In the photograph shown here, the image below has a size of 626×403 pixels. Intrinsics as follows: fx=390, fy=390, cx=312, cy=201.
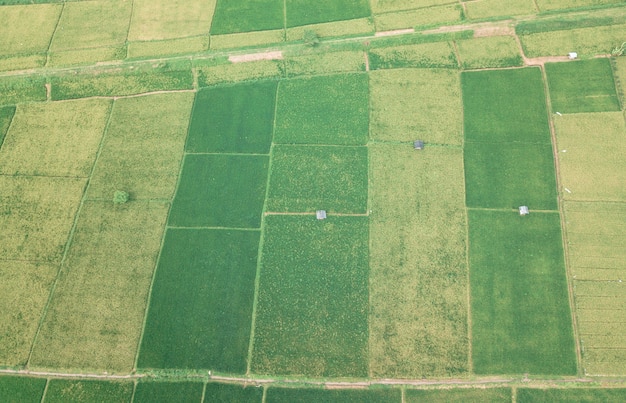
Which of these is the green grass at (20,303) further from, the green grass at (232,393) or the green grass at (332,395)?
the green grass at (332,395)

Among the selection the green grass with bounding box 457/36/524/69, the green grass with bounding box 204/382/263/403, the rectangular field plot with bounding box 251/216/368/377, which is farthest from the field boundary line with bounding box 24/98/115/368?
the green grass with bounding box 457/36/524/69

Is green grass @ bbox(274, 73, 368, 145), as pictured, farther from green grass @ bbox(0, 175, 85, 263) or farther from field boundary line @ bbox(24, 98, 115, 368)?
green grass @ bbox(0, 175, 85, 263)

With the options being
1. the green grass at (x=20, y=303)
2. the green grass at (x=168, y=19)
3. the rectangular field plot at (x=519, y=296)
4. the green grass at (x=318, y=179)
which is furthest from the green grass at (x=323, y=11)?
the green grass at (x=20, y=303)

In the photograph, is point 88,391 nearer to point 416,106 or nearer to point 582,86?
point 416,106

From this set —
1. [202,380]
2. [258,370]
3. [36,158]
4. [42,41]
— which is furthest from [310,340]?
[42,41]

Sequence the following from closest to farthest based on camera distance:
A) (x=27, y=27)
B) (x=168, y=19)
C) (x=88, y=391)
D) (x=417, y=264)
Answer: (x=88, y=391)
(x=417, y=264)
(x=168, y=19)
(x=27, y=27)

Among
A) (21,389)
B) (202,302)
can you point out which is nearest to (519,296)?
(202,302)

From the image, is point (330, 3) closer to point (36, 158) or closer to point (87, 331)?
point (36, 158)
